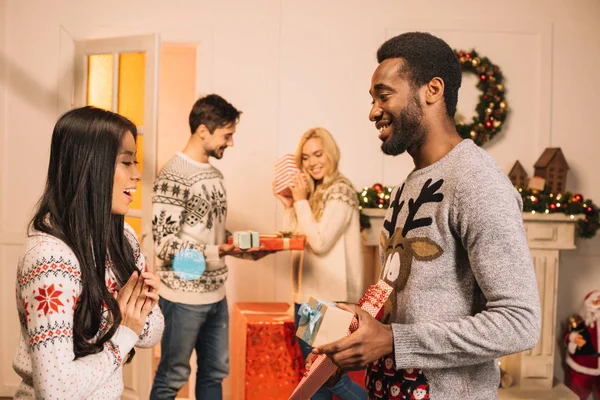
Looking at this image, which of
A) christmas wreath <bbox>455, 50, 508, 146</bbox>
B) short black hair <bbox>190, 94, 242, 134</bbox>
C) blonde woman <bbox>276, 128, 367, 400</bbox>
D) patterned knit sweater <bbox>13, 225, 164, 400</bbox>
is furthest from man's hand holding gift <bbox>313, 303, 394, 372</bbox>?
christmas wreath <bbox>455, 50, 508, 146</bbox>

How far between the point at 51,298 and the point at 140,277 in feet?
0.87

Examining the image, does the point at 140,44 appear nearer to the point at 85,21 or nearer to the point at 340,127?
the point at 85,21

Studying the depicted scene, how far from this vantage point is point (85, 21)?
434 centimetres

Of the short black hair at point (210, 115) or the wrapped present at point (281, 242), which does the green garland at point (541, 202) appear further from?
the short black hair at point (210, 115)

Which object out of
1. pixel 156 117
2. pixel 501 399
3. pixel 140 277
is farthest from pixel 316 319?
pixel 501 399

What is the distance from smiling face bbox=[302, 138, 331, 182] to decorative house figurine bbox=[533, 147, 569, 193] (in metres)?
1.79

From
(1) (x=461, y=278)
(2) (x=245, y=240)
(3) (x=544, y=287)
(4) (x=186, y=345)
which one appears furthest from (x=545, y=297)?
(1) (x=461, y=278)

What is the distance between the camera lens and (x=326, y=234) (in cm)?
313

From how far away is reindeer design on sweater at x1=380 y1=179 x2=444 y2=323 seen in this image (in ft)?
4.64

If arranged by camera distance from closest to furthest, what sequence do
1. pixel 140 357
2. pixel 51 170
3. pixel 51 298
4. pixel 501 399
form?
pixel 51 298 < pixel 51 170 < pixel 140 357 < pixel 501 399

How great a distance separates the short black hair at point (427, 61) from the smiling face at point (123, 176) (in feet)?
2.24

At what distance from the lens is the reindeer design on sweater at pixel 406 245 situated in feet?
4.64

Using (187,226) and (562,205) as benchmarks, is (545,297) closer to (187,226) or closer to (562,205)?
(562,205)

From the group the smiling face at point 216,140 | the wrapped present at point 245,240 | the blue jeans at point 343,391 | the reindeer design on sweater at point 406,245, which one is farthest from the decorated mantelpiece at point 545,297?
the reindeer design on sweater at point 406,245
